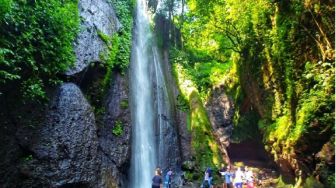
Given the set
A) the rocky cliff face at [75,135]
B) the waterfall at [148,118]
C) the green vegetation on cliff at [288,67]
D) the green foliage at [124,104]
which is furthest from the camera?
the waterfall at [148,118]

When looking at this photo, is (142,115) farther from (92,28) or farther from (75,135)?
(75,135)

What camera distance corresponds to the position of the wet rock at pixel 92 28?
13.1 meters

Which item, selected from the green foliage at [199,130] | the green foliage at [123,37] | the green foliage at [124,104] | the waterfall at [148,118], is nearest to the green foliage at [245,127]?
the green foliage at [199,130]

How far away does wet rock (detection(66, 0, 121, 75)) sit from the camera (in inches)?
516

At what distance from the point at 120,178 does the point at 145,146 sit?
372 centimetres

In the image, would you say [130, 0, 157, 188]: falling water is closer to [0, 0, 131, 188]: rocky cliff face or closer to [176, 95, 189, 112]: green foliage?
[0, 0, 131, 188]: rocky cliff face

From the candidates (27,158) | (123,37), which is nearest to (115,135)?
(27,158)

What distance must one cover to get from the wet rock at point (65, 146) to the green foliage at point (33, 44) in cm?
85

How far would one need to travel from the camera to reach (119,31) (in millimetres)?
18125

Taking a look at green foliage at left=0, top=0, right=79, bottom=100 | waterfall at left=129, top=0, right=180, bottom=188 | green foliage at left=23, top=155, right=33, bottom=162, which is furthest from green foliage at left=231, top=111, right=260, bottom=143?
green foliage at left=23, top=155, right=33, bottom=162

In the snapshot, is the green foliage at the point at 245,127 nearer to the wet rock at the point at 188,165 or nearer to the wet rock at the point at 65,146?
the wet rock at the point at 188,165

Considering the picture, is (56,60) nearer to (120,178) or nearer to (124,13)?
(120,178)

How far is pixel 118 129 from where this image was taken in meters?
13.7

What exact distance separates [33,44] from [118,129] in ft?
15.7
